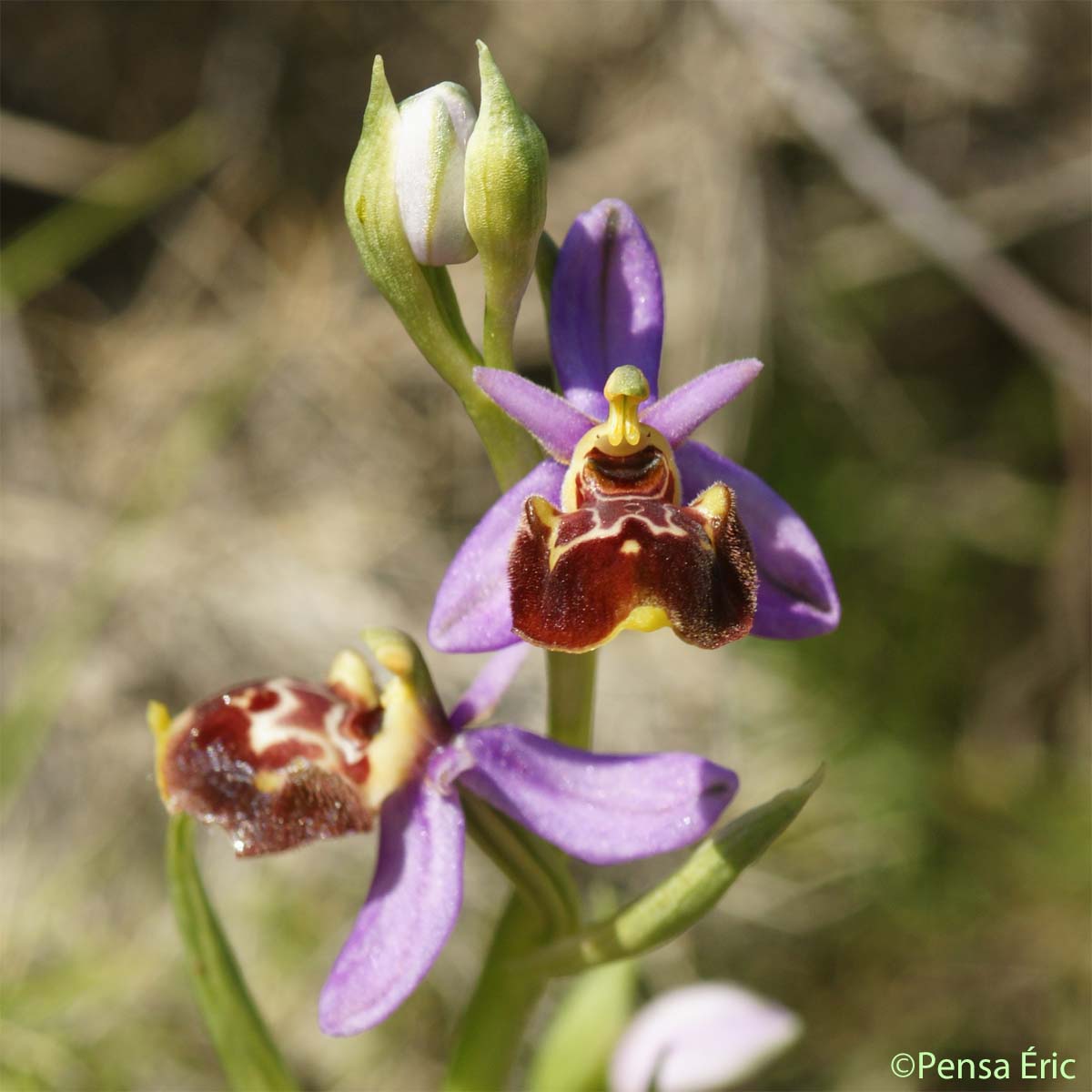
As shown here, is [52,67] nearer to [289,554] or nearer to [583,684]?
[289,554]

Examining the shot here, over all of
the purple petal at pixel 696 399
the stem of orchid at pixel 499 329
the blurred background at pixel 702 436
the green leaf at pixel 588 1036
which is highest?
the blurred background at pixel 702 436

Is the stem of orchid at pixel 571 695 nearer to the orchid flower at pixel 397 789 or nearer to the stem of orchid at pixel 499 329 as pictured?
the orchid flower at pixel 397 789

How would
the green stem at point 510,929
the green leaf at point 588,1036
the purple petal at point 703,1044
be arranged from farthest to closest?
the green leaf at point 588,1036 → the purple petal at point 703,1044 → the green stem at point 510,929

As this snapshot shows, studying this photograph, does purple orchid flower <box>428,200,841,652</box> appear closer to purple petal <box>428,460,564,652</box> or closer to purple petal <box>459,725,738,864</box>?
purple petal <box>428,460,564,652</box>

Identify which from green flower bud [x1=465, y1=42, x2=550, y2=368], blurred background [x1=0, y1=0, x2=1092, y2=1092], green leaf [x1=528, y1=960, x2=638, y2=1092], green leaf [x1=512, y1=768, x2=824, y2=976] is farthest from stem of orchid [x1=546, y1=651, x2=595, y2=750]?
blurred background [x1=0, y1=0, x2=1092, y2=1092]

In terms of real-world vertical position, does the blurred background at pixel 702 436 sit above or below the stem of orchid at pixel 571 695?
above

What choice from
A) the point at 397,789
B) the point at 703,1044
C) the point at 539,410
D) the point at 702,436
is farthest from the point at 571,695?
the point at 702,436

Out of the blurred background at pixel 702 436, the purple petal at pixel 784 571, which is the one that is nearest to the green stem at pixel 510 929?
the purple petal at pixel 784 571
